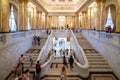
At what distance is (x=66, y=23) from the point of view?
48.0m

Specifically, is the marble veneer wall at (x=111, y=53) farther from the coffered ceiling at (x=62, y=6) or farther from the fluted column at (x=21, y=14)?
the coffered ceiling at (x=62, y=6)

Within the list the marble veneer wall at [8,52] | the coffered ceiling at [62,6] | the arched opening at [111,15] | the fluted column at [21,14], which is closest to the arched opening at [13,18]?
the fluted column at [21,14]

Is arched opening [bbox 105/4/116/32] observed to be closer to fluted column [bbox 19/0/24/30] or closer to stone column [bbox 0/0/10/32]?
fluted column [bbox 19/0/24/30]

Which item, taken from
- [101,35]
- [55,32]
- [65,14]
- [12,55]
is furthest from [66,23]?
[12,55]

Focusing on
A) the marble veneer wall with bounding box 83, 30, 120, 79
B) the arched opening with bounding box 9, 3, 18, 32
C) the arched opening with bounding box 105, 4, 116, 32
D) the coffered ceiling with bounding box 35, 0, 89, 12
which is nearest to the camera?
the marble veneer wall with bounding box 83, 30, 120, 79

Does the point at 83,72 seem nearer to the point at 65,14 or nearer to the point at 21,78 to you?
the point at 21,78

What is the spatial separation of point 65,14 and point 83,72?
111 feet

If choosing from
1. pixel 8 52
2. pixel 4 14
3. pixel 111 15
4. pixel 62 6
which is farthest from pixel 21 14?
pixel 62 6

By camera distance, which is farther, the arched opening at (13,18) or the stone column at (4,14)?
the arched opening at (13,18)

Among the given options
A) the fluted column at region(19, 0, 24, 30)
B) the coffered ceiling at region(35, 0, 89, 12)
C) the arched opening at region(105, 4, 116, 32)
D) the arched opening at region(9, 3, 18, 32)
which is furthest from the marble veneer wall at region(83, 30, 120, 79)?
the coffered ceiling at region(35, 0, 89, 12)

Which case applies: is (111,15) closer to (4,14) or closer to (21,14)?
(21,14)

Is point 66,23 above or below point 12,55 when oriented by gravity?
above

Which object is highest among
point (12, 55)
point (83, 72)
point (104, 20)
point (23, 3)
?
point (23, 3)

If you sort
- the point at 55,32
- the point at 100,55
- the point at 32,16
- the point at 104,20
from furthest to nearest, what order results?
the point at 55,32 < the point at 32,16 < the point at 104,20 < the point at 100,55
